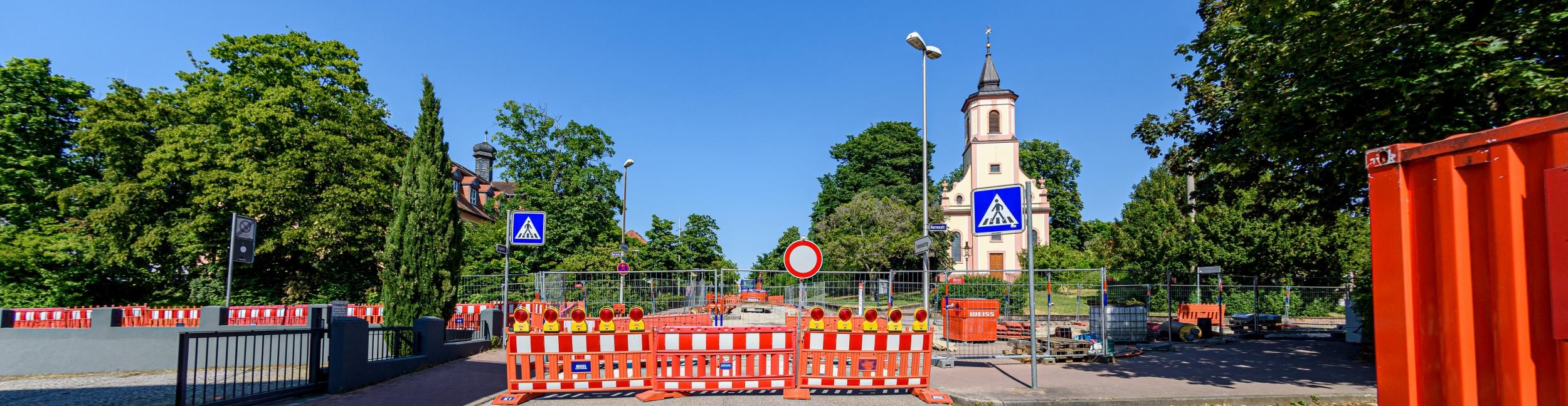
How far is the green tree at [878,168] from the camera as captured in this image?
6066 centimetres

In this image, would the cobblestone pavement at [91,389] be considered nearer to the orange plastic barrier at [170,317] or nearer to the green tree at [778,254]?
the orange plastic barrier at [170,317]

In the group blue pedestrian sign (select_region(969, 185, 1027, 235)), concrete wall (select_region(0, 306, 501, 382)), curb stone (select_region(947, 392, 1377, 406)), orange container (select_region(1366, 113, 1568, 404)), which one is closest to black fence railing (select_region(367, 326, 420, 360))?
concrete wall (select_region(0, 306, 501, 382))

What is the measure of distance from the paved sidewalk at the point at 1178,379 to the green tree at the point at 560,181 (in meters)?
26.8

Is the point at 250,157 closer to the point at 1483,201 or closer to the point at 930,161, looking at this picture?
the point at 1483,201

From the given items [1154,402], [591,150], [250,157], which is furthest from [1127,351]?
[591,150]

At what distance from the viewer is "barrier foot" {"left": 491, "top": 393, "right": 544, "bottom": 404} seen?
28.8ft

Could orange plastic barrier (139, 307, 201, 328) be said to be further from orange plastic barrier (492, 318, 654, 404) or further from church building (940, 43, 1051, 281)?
church building (940, 43, 1051, 281)

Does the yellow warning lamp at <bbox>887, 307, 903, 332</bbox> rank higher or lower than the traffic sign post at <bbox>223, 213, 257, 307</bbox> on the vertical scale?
lower

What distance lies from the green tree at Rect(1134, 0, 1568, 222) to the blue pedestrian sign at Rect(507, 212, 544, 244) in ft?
41.3

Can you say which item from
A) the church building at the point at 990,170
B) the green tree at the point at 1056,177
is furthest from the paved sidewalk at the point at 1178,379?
the green tree at the point at 1056,177

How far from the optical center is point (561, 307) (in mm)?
15523

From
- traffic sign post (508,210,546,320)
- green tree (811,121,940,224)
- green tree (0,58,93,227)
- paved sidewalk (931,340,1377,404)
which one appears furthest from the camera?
green tree (811,121,940,224)

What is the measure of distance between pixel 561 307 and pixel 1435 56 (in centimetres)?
1462

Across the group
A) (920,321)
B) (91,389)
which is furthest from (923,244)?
(91,389)
